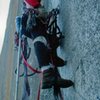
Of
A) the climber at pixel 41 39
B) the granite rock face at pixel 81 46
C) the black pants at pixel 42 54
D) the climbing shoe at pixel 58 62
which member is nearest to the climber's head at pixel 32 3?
the climber at pixel 41 39

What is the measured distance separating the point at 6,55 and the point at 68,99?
3148mm

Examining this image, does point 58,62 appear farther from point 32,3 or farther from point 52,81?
point 32,3

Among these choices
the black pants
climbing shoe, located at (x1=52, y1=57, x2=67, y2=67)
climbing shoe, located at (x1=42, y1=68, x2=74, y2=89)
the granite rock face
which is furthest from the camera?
climbing shoe, located at (x1=52, y1=57, x2=67, y2=67)

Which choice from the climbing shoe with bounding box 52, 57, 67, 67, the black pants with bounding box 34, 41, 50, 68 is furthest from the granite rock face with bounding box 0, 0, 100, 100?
the black pants with bounding box 34, 41, 50, 68

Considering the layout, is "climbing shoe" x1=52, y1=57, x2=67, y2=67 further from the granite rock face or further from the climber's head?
the climber's head

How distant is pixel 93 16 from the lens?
1.59 metres

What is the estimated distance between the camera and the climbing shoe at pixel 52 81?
186 cm

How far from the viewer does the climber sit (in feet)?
6.18

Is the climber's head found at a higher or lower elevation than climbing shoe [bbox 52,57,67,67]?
higher

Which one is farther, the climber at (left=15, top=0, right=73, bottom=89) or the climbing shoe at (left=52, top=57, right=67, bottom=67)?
the climbing shoe at (left=52, top=57, right=67, bottom=67)

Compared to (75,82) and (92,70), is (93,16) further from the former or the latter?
(75,82)

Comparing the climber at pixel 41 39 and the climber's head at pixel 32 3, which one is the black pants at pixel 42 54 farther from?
the climber's head at pixel 32 3

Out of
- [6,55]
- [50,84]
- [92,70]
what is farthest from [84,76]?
[6,55]

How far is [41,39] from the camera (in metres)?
2.06
